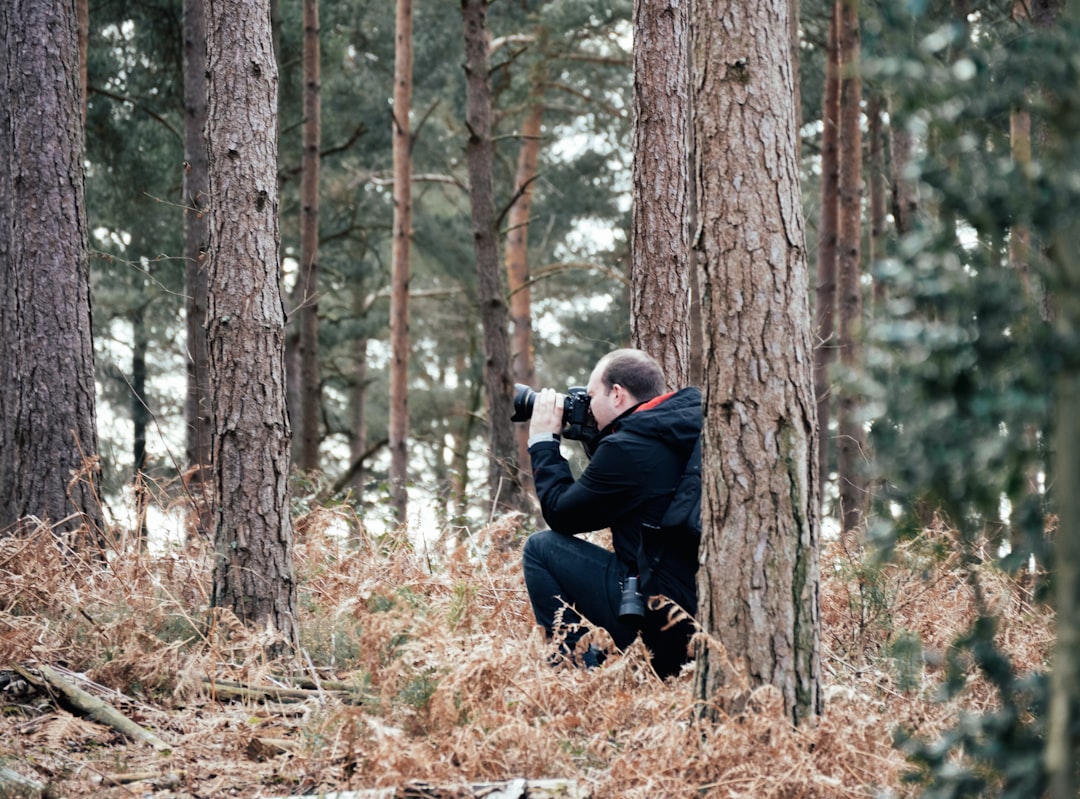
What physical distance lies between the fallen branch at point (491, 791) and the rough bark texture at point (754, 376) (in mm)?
535

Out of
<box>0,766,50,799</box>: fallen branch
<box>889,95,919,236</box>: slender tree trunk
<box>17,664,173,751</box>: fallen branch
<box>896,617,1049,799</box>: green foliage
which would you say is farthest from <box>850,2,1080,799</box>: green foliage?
<box>889,95,919,236</box>: slender tree trunk

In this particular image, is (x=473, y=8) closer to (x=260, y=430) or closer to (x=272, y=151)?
(x=272, y=151)

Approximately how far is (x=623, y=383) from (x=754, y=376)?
1.30 m

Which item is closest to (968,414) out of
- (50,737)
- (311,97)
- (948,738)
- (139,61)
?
(948,738)

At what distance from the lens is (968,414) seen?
6.37 ft

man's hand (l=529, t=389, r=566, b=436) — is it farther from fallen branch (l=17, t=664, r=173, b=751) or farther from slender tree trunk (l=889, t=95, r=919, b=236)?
slender tree trunk (l=889, t=95, r=919, b=236)

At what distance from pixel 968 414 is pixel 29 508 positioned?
569 cm

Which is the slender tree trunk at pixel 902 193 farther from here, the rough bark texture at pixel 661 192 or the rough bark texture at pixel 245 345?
the rough bark texture at pixel 245 345

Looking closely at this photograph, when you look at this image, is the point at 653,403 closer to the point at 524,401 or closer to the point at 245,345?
the point at 524,401

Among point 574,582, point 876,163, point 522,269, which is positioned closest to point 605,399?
point 574,582

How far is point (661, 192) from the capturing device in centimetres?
570

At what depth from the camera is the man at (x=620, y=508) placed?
4.26 m

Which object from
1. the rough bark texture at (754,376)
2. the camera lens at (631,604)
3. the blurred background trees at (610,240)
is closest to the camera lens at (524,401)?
the camera lens at (631,604)

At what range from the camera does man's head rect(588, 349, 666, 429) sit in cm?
455
